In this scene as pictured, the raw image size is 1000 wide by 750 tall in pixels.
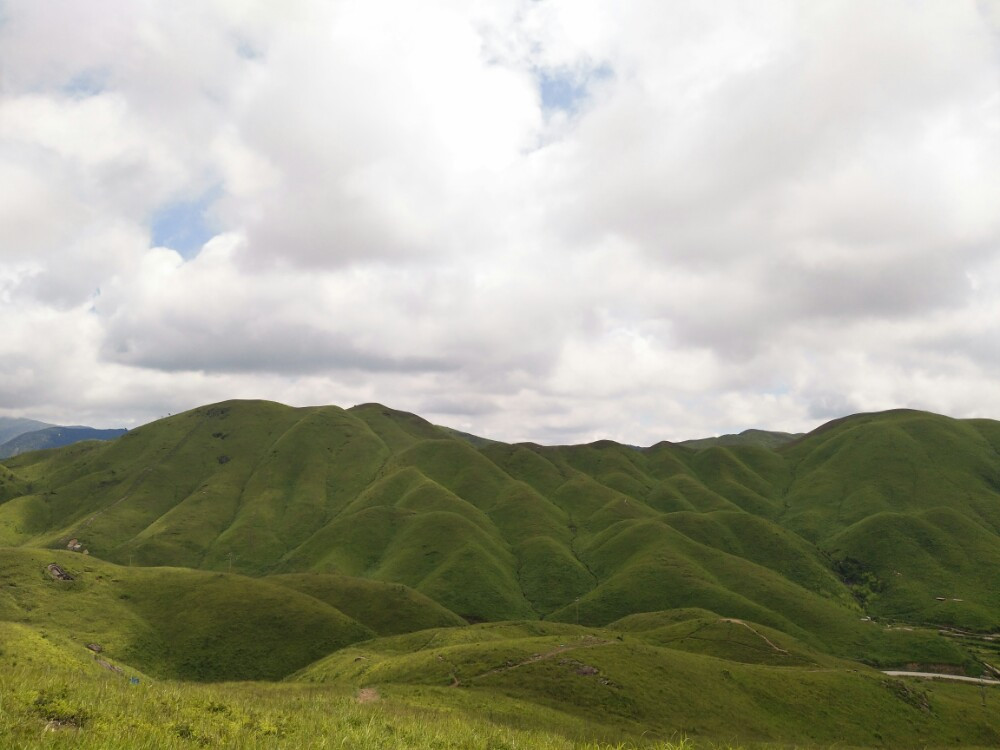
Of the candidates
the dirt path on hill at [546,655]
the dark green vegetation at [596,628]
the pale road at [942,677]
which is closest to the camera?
the dirt path on hill at [546,655]

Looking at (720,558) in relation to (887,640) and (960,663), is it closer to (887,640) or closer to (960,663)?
(887,640)

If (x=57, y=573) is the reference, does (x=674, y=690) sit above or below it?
above

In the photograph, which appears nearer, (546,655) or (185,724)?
(185,724)

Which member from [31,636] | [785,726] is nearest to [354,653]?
[31,636]

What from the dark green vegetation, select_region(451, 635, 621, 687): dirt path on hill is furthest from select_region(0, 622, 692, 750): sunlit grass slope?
select_region(451, 635, 621, 687): dirt path on hill

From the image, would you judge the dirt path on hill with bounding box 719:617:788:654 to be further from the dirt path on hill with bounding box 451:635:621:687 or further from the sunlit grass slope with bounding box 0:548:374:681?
the sunlit grass slope with bounding box 0:548:374:681

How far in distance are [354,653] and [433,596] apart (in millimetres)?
75694

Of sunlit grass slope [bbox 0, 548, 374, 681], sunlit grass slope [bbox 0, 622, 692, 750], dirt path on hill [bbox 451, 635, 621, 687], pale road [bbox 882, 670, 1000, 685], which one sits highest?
sunlit grass slope [bbox 0, 622, 692, 750]

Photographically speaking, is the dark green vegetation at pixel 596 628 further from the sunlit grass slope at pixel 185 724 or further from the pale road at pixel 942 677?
the sunlit grass slope at pixel 185 724

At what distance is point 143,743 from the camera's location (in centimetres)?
1070

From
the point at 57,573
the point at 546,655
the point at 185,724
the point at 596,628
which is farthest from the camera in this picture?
the point at 596,628

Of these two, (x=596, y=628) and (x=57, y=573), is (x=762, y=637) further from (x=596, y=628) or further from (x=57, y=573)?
(x=57, y=573)

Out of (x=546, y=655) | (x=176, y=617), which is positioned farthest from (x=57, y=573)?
(x=546, y=655)

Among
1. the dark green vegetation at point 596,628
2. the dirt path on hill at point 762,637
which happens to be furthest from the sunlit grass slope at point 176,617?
the dirt path on hill at point 762,637
